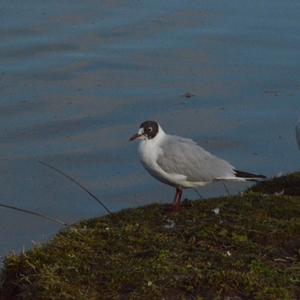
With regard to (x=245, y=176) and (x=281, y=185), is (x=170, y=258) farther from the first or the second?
(x=281, y=185)

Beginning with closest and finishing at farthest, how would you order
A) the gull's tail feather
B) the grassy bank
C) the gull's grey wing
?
the grassy bank < the gull's grey wing < the gull's tail feather

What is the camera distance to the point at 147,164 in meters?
7.38

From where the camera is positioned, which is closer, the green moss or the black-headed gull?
the black-headed gull

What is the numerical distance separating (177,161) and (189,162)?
104mm

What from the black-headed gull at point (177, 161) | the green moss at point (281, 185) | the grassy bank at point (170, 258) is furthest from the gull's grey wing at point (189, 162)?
the grassy bank at point (170, 258)

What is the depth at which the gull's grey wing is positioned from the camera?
7324 mm

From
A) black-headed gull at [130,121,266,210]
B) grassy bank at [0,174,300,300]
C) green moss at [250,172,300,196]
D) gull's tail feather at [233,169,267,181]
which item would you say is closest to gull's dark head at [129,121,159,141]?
black-headed gull at [130,121,266,210]

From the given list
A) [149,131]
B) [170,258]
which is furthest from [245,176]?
[170,258]

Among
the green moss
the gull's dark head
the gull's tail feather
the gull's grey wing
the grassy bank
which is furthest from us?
the green moss

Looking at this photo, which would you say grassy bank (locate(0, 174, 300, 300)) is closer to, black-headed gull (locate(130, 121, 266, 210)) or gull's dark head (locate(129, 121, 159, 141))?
black-headed gull (locate(130, 121, 266, 210))

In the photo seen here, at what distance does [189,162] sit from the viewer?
291 inches

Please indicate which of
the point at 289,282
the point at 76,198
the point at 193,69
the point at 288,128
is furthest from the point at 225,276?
the point at 193,69

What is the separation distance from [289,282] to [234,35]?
8394mm

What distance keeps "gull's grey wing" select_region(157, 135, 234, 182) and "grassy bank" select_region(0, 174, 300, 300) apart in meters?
0.74
